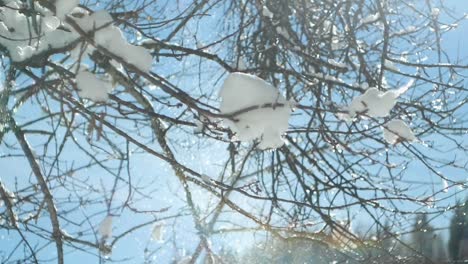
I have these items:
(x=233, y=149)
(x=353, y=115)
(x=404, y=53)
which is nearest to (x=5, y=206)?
(x=233, y=149)

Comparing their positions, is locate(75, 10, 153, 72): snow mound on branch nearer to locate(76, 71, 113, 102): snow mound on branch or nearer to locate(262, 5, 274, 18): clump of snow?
locate(76, 71, 113, 102): snow mound on branch

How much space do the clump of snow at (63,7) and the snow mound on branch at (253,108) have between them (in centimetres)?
55

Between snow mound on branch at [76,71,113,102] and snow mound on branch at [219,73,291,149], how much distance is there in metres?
0.48

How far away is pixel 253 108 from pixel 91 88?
0.68m

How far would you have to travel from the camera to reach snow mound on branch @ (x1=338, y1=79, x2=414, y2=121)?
1699mm

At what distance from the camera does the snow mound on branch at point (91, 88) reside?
1799 mm

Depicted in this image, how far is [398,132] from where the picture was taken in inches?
87.5

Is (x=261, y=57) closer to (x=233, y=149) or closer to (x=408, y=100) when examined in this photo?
(x=233, y=149)

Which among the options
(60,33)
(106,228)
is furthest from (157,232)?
(60,33)

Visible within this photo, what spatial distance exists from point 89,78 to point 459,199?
98.8 inches

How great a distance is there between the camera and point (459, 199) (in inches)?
127

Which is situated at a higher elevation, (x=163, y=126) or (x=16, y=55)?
(x=163, y=126)

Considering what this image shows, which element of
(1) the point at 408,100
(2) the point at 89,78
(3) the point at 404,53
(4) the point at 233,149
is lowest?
(2) the point at 89,78

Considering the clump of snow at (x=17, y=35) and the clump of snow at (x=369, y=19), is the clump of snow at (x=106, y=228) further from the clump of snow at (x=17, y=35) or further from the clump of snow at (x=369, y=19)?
the clump of snow at (x=369, y=19)
